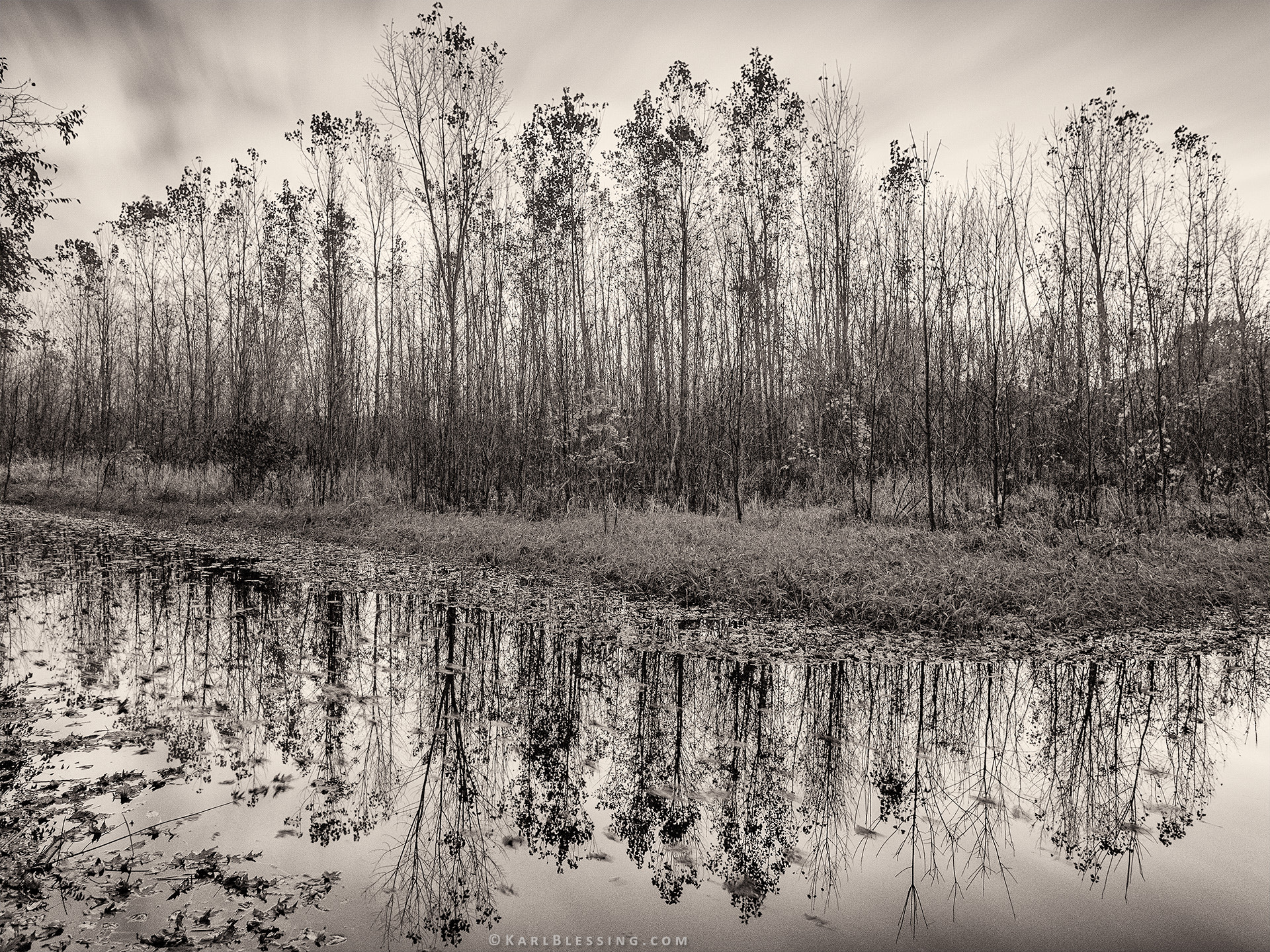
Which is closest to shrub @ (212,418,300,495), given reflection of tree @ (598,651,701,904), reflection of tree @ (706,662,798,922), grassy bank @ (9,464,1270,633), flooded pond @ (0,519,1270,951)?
grassy bank @ (9,464,1270,633)

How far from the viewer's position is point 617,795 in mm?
3170

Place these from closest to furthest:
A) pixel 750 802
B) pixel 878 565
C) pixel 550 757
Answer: pixel 750 802
pixel 550 757
pixel 878 565

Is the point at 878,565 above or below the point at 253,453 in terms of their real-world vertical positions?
below

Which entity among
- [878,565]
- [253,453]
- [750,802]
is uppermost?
[253,453]

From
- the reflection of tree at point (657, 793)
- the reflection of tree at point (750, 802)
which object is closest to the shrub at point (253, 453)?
the reflection of tree at point (657, 793)

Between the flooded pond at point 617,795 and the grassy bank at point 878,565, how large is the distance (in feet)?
3.13

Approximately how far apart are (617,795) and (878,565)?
16.9ft

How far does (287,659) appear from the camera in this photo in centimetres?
506

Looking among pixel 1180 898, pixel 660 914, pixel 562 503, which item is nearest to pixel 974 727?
pixel 1180 898

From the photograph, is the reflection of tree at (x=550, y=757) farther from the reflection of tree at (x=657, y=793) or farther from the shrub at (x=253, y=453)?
the shrub at (x=253, y=453)

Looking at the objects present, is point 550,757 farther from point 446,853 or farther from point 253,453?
point 253,453

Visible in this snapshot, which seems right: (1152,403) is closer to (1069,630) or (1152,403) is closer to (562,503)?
(1069,630)

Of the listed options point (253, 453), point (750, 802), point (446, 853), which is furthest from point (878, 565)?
point (253, 453)

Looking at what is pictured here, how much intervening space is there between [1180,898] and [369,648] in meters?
5.27
